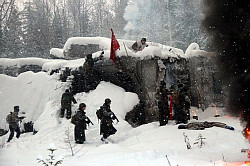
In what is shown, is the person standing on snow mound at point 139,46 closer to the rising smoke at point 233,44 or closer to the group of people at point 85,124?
the group of people at point 85,124

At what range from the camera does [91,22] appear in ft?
146

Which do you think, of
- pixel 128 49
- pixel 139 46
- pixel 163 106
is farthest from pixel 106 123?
pixel 139 46

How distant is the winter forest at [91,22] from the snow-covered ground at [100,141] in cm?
1396

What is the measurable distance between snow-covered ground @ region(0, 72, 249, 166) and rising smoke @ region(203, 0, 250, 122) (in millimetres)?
1203

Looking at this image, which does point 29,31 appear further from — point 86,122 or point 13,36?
point 86,122

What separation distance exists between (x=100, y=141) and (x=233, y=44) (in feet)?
18.1

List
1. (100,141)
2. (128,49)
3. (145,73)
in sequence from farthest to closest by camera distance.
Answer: (128,49) < (145,73) < (100,141)

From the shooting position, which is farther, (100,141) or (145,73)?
(145,73)

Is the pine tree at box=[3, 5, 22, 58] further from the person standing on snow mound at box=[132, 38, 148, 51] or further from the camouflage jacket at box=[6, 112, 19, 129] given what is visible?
the camouflage jacket at box=[6, 112, 19, 129]

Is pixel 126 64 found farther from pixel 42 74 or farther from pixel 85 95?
pixel 42 74

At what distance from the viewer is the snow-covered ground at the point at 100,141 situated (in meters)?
6.72

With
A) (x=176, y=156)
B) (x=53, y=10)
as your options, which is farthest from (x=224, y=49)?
(x=53, y=10)

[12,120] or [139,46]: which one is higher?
[139,46]

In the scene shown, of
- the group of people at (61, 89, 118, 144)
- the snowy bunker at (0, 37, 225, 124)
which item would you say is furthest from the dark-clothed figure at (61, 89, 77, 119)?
the group of people at (61, 89, 118, 144)
